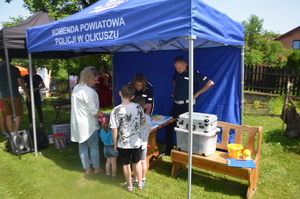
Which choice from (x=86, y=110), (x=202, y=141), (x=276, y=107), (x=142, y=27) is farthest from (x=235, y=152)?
(x=276, y=107)

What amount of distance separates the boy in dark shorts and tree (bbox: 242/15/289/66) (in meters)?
17.3

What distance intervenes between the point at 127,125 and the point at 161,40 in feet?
6.74

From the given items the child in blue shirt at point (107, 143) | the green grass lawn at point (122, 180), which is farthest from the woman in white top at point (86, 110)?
the green grass lawn at point (122, 180)

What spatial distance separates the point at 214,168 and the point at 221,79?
1.76 m

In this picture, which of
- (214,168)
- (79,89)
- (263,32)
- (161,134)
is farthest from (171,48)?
(263,32)

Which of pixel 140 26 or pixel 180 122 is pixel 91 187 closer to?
pixel 180 122

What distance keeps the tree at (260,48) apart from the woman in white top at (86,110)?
17184mm

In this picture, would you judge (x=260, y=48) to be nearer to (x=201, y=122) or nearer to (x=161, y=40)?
(x=161, y=40)

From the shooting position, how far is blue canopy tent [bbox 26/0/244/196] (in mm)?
2502

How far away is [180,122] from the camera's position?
336 centimetres

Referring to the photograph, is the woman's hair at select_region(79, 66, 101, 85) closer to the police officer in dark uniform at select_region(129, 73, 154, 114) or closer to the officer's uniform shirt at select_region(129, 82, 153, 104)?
the police officer in dark uniform at select_region(129, 73, 154, 114)

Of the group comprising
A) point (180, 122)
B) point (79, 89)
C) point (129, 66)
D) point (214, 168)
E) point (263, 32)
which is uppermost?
point (263, 32)

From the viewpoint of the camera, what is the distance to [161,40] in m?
4.20

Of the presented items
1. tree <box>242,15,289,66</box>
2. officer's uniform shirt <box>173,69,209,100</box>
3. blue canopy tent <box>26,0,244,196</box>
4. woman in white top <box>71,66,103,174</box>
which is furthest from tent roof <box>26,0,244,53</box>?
tree <box>242,15,289,66</box>
